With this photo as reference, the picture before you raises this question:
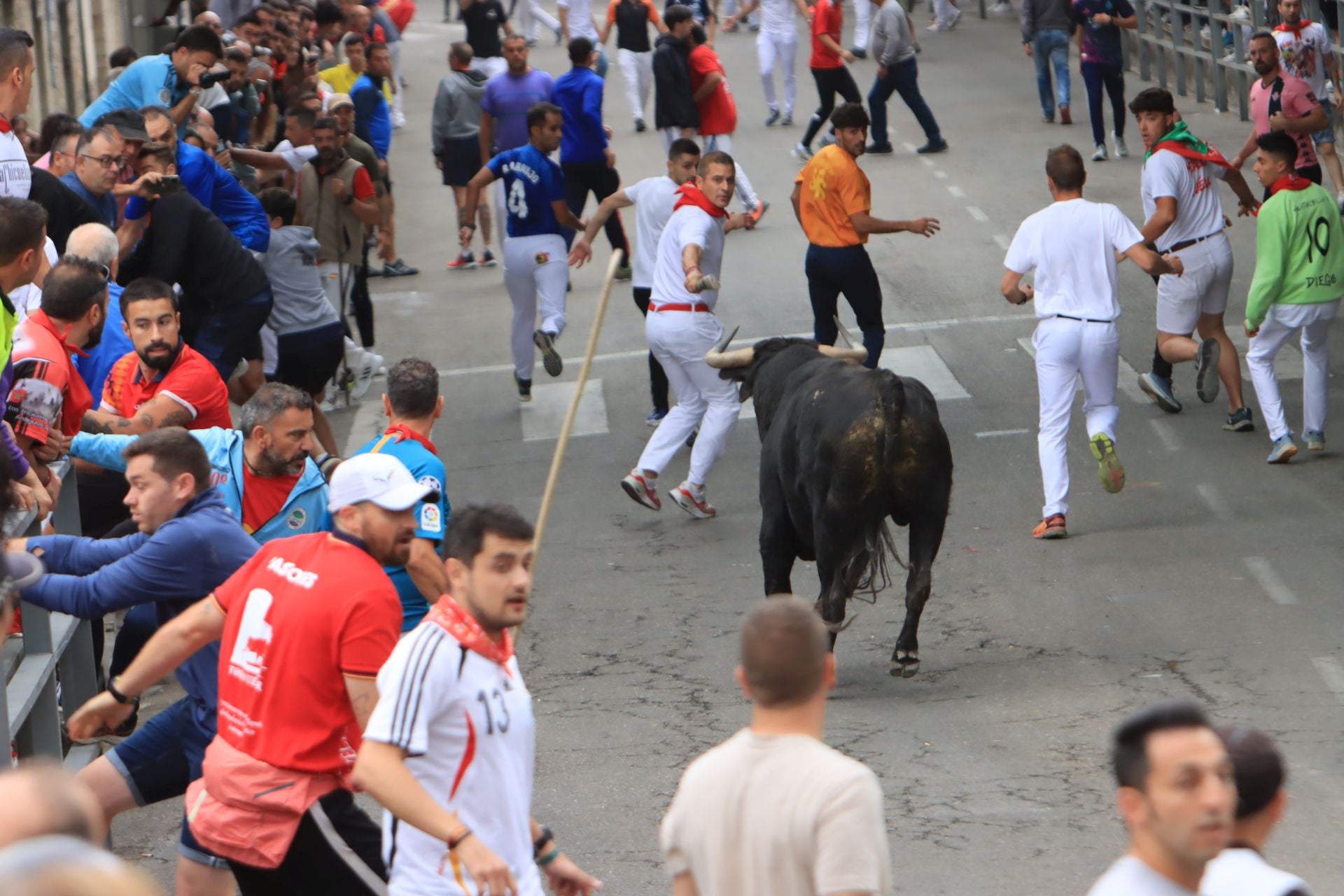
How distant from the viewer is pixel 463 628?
438 centimetres

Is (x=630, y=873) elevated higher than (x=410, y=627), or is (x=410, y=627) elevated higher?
(x=410, y=627)

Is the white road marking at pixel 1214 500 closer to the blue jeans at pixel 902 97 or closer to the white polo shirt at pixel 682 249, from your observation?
the white polo shirt at pixel 682 249

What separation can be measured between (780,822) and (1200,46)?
2353cm

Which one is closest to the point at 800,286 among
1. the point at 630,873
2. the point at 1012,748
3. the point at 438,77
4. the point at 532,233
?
the point at 532,233

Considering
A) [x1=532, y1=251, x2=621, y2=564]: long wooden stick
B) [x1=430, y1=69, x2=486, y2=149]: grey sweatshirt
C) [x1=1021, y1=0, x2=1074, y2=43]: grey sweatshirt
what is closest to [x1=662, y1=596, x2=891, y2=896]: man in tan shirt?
[x1=532, y1=251, x2=621, y2=564]: long wooden stick

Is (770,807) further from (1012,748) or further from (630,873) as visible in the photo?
(1012,748)

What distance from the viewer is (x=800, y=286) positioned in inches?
680

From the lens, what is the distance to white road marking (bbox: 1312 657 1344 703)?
7.98 meters

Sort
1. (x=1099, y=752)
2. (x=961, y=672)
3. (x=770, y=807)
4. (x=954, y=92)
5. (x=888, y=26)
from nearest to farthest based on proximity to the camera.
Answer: (x=770, y=807), (x=1099, y=752), (x=961, y=672), (x=888, y=26), (x=954, y=92)

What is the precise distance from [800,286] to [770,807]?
45.5 ft

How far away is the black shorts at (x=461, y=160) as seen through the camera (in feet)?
63.3

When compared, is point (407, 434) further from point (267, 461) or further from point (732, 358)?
point (732, 358)

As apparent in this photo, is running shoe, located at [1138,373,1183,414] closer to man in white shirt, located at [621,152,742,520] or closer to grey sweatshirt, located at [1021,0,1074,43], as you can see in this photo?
man in white shirt, located at [621,152,742,520]

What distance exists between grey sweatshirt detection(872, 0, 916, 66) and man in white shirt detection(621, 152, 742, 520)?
35.0 ft
